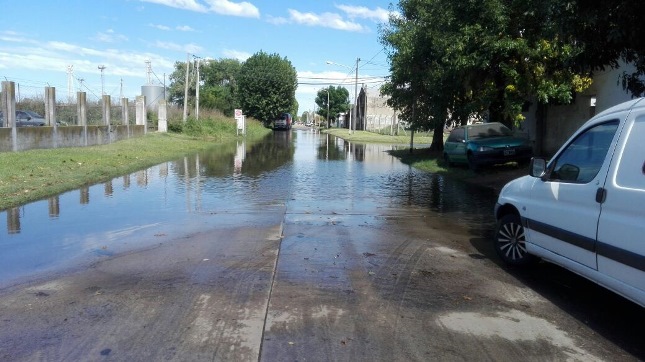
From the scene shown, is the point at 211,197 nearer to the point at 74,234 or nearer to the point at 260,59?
the point at 74,234

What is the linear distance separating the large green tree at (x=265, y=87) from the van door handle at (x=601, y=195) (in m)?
64.8

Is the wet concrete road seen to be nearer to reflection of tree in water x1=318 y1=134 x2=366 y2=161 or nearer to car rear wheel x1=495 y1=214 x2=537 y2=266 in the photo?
car rear wheel x1=495 y1=214 x2=537 y2=266

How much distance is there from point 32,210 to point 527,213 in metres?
8.75

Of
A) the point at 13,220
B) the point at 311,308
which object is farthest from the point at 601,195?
the point at 13,220

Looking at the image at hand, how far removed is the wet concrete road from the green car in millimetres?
7040

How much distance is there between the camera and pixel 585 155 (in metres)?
5.62

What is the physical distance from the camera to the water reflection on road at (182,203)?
782 cm

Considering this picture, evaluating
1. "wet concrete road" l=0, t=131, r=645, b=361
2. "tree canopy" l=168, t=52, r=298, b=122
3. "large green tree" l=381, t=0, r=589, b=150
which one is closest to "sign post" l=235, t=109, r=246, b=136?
"tree canopy" l=168, t=52, r=298, b=122

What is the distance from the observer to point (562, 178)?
19.0 ft

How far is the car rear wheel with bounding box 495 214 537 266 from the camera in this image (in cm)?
658

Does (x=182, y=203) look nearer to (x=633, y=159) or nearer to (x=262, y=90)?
(x=633, y=159)

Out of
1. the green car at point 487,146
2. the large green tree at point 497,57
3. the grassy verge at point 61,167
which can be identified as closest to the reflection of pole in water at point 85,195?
the grassy verge at point 61,167

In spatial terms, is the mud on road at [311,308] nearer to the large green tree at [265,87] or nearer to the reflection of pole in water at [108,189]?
the reflection of pole in water at [108,189]

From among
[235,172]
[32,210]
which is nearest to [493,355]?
[32,210]
